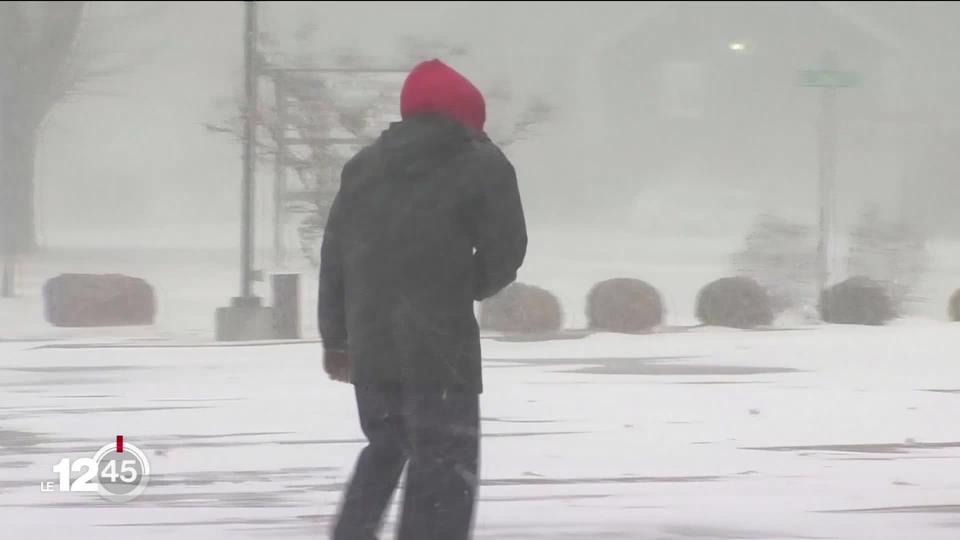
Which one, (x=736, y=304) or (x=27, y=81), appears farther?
(x=27, y=81)

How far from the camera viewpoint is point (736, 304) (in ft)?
53.0

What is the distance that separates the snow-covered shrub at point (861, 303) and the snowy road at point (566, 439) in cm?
243

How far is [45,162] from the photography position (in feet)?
159

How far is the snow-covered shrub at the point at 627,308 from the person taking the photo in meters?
15.8

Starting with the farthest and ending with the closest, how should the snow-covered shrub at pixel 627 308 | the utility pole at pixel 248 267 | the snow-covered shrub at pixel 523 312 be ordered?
the snow-covered shrub at pixel 627 308
the snow-covered shrub at pixel 523 312
the utility pole at pixel 248 267

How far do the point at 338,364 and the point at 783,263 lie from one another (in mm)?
14551

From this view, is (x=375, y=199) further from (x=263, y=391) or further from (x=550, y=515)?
(x=263, y=391)

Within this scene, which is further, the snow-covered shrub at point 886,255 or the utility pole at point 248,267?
the snow-covered shrub at point 886,255

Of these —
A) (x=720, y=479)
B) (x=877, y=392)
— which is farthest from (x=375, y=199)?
(x=877, y=392)

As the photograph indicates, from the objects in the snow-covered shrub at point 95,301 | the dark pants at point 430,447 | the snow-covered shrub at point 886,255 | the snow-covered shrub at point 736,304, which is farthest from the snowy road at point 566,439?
the snow-covered shrub at point 886,255

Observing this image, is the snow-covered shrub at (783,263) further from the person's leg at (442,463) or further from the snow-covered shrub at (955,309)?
the person's leg at (442,463)

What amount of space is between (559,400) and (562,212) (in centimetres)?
3499

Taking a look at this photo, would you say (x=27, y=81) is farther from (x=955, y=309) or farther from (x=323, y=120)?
(x=955, y=309)

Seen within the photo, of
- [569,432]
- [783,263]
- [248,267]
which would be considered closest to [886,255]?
[783,263]
